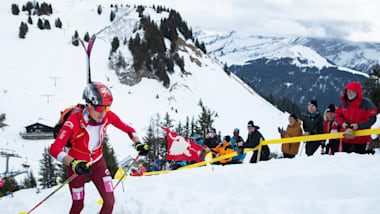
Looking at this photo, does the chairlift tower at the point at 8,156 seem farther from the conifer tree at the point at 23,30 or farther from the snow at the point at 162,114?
the conifer tree at the point at 23,30

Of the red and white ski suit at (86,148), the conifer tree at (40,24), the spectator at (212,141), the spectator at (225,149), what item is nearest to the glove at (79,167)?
the red and white ski suit at (86,148)

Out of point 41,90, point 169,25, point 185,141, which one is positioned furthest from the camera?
point 169,25

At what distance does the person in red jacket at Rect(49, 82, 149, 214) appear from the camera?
378 cm

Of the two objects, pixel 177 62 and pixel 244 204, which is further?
pixel 177 62

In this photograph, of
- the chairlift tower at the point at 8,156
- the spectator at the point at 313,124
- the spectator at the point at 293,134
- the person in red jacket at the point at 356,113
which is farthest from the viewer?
the chairlift tower at the point at 8,156

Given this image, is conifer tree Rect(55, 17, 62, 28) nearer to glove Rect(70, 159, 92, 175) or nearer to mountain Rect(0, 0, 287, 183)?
mountain Rect(0, 0, 287, 183)

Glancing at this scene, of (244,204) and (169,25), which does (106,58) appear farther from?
(244,204)

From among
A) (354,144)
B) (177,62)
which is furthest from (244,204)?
(177,62)

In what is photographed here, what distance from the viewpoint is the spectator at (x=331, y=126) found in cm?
675

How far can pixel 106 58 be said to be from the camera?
61.1m

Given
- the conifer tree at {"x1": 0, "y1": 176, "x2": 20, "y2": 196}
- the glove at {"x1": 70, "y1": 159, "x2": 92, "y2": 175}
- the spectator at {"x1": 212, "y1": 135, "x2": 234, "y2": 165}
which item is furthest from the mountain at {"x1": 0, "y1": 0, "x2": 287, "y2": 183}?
the glove at {"x1": 70, "y1": 159, "x2": 92, "y2": 175}

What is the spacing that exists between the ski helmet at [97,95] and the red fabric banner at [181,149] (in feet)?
19.0

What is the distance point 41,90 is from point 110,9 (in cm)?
4327

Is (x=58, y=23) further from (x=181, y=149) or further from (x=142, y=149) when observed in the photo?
(x=142, y=149)
